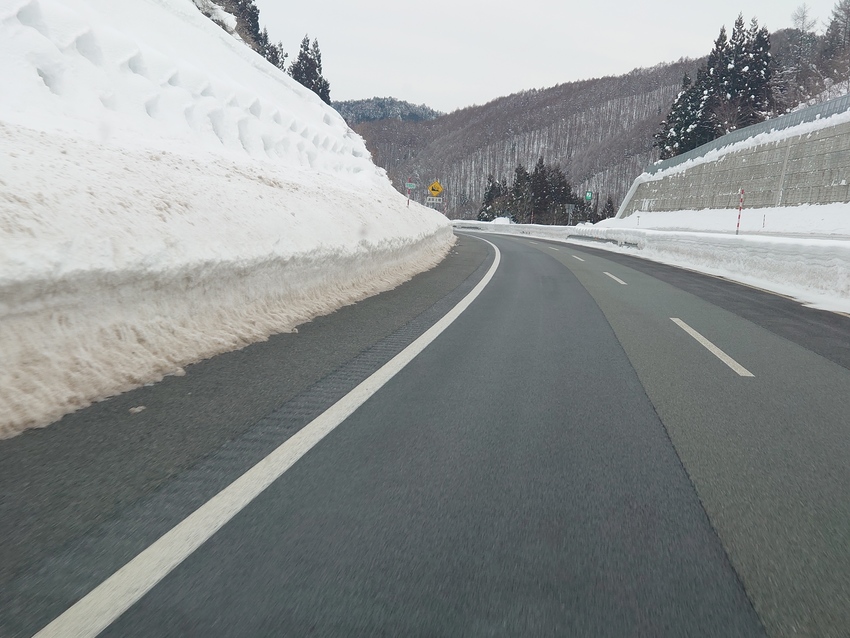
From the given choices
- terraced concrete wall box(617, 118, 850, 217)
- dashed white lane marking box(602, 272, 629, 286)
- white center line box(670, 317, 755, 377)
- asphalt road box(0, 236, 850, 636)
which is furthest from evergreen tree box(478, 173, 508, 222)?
asphalt road box(0, 236, 850, 636)

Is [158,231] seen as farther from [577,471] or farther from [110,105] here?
[110,105]

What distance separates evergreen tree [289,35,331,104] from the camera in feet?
258

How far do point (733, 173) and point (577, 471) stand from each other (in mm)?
40459

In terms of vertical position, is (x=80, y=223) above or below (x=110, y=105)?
below

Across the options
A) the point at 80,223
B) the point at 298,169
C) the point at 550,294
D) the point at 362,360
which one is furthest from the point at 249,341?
the point at 298,169

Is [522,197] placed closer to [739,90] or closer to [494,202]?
[494,202]

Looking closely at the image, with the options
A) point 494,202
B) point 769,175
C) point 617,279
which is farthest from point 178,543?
point 494,202

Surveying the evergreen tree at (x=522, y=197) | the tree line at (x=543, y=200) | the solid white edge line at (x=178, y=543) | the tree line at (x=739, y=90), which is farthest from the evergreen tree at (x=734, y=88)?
the solid white edge line at (x=178, y=543)

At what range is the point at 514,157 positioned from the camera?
189250mm

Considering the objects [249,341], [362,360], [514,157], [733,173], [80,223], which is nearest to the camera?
[80,223]

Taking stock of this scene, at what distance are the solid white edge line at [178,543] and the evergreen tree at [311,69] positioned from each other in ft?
273

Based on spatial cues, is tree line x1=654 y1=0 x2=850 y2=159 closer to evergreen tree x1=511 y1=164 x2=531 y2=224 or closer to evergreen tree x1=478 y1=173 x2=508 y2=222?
evergreen tree x1=511 y1=164 x2=531 y2=224

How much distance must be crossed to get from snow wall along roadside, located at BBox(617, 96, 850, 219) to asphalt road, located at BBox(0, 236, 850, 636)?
29728mm

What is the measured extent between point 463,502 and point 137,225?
431cm
